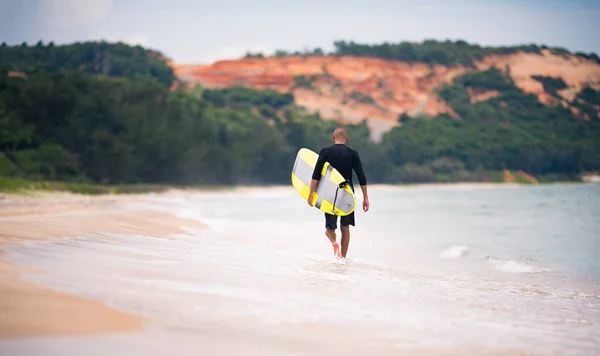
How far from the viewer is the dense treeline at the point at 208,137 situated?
43375 mm

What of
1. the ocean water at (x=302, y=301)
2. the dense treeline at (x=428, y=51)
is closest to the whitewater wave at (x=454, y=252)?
the ocean water at (x=302, y=301)

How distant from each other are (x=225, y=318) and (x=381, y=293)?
208 centimetres

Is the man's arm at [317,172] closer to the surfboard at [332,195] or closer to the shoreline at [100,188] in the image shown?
the surfboard at [332,195]

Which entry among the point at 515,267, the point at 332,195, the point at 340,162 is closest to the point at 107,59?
the point at 515,267

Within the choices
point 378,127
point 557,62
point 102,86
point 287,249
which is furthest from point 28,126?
point 557,62

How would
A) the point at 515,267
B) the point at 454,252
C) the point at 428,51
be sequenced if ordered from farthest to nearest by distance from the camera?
1. the point at 428,51
2. the point at 454,252
3. the point at 515,267

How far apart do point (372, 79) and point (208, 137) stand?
104343mm

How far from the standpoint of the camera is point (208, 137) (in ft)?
198

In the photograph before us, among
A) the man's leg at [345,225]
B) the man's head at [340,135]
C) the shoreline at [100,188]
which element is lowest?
the shoreline at [100,188]

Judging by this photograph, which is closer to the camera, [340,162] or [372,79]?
[340,162]

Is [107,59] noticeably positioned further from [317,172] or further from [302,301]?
[302,301]

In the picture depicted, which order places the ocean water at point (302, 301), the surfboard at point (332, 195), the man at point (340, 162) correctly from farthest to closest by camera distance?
the man at point (340, 162), the surfboard at point (332, 195), the ocean water at point (302, 301)

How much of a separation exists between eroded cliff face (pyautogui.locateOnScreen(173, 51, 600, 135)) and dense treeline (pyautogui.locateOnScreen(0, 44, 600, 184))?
9.34m

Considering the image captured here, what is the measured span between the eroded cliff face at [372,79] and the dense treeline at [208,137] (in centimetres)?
934
